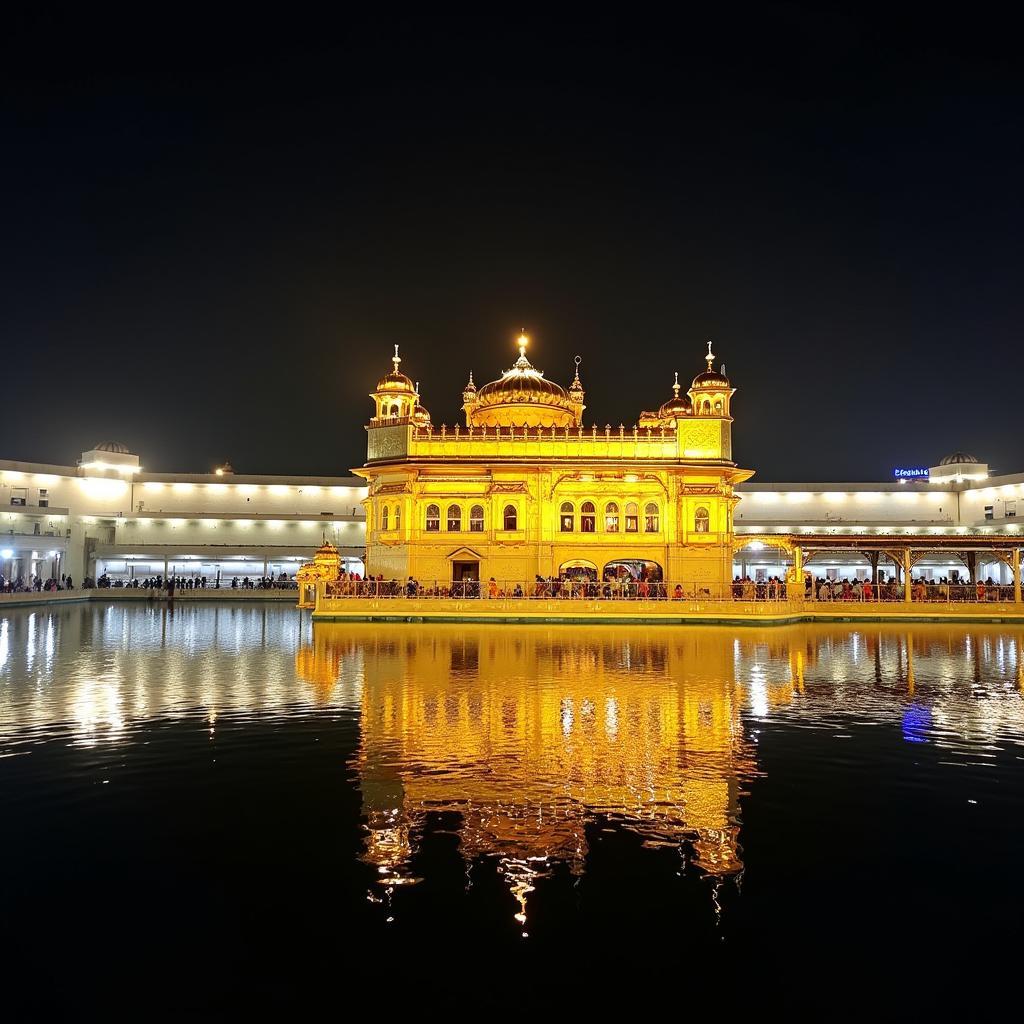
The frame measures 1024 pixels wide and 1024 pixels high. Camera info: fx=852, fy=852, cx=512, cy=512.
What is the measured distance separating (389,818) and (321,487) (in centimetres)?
6563

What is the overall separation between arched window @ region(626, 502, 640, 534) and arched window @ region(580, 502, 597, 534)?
1.60 m

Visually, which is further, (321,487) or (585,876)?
(321,487)

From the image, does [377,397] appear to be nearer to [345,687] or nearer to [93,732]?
[345,687]

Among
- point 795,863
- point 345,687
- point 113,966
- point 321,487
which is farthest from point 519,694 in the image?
point 321,487

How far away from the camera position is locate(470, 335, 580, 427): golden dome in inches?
1821

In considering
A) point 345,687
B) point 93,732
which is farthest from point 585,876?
point 345,687

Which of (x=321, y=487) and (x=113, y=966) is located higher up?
(x=321, y=487)

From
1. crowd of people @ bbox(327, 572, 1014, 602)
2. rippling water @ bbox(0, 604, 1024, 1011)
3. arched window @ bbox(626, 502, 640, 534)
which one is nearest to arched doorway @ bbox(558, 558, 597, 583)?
crowd of people @ bbox(327, 572, 1014, 602)

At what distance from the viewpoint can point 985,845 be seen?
26.9 feet

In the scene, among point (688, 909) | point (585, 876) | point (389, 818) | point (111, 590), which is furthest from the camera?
point (111, 590)

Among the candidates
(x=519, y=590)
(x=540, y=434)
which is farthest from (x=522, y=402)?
(x=519, y=590)

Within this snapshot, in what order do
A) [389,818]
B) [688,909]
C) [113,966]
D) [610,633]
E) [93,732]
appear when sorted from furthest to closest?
[610,633] → [93,732] → [389,818] → [688,909] → [113,966]

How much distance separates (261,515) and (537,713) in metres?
59.4

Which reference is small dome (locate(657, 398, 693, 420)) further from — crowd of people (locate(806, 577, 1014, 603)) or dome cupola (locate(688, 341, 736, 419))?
crowd of people (locate(806, 577, 1014, 603))
